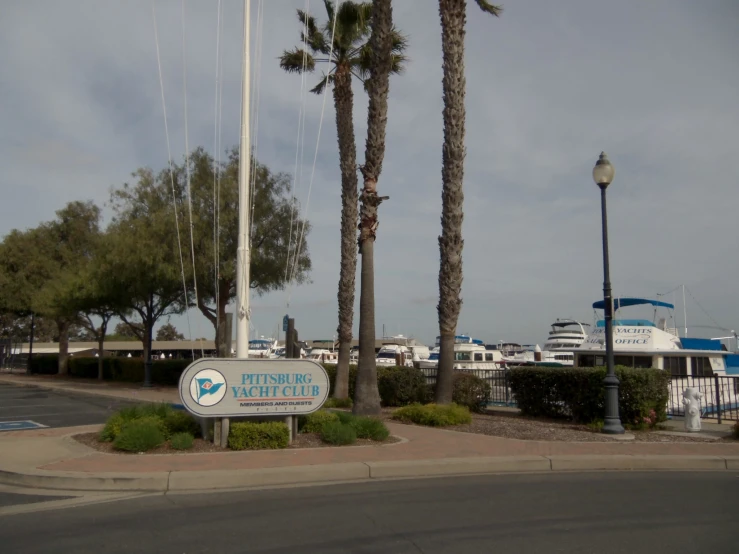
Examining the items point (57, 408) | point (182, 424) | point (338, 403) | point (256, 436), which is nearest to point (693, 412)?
point (338, 403)

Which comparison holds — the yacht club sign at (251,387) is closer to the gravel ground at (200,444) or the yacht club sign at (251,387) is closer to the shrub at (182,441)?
the shrub at (182,441)

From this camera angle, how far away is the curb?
30.0 feet

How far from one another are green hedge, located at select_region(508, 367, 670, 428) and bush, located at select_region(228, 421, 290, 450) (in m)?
7.70

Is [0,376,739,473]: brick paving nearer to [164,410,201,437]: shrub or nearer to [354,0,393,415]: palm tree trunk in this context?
[164,410,201,437]: shrub

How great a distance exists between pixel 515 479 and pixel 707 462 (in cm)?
362

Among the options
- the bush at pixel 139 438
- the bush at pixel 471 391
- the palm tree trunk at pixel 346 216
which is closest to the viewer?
the bush at pixel 139 438

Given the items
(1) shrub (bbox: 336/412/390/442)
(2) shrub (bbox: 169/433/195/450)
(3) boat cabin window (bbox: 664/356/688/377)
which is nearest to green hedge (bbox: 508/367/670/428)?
(3) boat cabin window (bbox: 664/356/688/377)

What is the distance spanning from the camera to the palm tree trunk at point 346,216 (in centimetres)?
2025

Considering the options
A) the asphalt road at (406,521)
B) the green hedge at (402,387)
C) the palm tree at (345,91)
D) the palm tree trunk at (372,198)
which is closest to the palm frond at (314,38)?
the palm tree at (345,91)

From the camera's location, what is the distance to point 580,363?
22.6 m

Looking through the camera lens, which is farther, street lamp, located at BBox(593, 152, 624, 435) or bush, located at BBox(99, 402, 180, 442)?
street lamp, located at BBox(593, 152, 624, 435)

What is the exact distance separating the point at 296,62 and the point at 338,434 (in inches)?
531

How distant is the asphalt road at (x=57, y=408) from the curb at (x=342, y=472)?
7.96 m

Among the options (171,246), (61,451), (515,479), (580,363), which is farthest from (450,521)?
(171,246)
